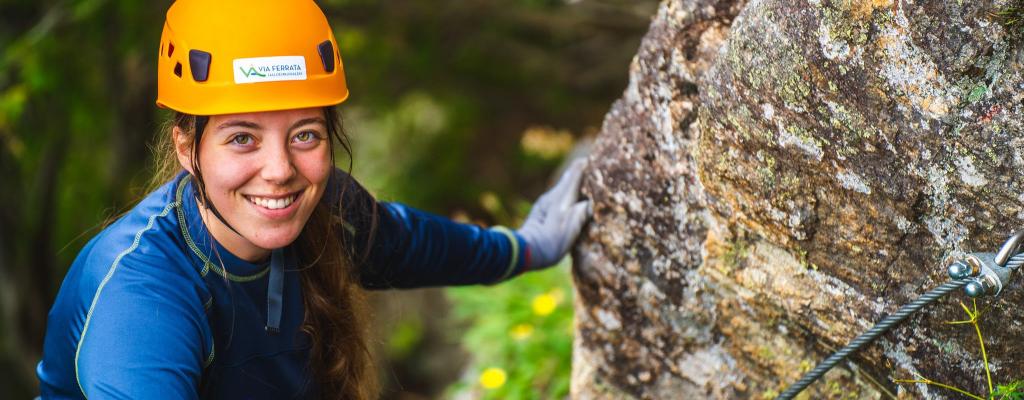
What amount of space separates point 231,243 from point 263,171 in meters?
0.25

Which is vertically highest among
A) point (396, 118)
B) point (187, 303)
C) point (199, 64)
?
point (199, 64)

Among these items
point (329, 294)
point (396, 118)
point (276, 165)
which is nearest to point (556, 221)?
point (329, 294)

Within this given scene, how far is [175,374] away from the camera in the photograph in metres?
1.83

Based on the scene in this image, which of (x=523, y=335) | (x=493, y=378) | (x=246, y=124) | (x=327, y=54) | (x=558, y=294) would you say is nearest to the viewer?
(x=246, y=124)

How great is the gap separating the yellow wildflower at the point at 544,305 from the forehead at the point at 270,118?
2.19 m

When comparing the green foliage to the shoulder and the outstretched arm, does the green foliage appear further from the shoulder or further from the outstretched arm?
the shoulder

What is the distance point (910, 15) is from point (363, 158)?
5.34m

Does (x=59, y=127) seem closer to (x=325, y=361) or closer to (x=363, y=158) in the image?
(x=363, y=158)

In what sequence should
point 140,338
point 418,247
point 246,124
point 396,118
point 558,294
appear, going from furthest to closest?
point 396,118 → point 558,294 → point 418,247 → point 246,124 → point 140,338

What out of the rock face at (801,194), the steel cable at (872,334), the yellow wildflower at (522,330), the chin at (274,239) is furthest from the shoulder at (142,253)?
the yellow wildflower at (522,330)

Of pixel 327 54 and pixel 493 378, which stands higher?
pixel 327 54

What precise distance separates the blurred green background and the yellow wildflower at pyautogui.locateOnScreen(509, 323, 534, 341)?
26 centimetres

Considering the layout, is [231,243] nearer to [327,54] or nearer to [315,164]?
[315,164]

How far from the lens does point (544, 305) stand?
13.2 feet
